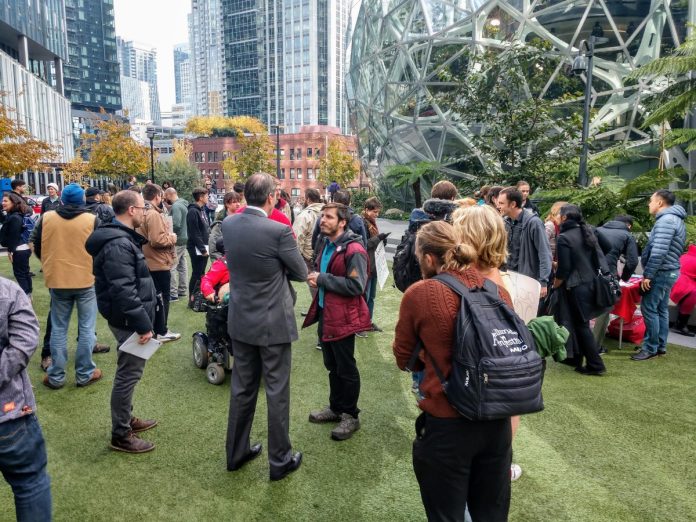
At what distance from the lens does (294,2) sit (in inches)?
4813

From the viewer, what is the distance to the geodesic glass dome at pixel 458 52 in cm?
1580

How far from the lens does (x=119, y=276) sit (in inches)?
149

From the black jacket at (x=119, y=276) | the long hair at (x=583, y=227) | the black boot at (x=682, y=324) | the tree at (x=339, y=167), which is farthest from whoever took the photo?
the tree at (x=339, y=167)

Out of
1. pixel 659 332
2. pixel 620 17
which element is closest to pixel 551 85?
pixel 620 17

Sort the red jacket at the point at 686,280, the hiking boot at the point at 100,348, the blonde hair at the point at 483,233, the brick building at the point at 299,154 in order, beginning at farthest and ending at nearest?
the brick building at the point at 299,154, the red jacket at the point at 686,280, the hiking boot at the point at 100,348, the blonde hair at the point at 483,233

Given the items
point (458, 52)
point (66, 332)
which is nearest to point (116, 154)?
point (458, 52)

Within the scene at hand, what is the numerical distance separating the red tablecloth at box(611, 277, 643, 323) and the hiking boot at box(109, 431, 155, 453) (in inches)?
239

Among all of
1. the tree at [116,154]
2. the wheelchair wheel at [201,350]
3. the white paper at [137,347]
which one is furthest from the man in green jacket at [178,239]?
the tree at [116,154]

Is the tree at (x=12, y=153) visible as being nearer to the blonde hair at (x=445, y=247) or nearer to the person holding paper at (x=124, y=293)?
the person holding paper at (x=124, y=293)

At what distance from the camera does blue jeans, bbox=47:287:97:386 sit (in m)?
5.19

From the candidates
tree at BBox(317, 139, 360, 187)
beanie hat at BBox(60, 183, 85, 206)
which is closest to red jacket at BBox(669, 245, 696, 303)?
beanie hat at BBox(60, 183, 85, 206)

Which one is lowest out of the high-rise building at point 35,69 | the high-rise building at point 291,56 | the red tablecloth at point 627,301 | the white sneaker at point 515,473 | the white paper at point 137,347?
the white sneaker at point 515,473

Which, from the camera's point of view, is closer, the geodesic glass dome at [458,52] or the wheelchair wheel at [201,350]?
the wheelchair wheel at [201,350]

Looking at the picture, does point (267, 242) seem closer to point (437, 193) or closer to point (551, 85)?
point (437, 193)
